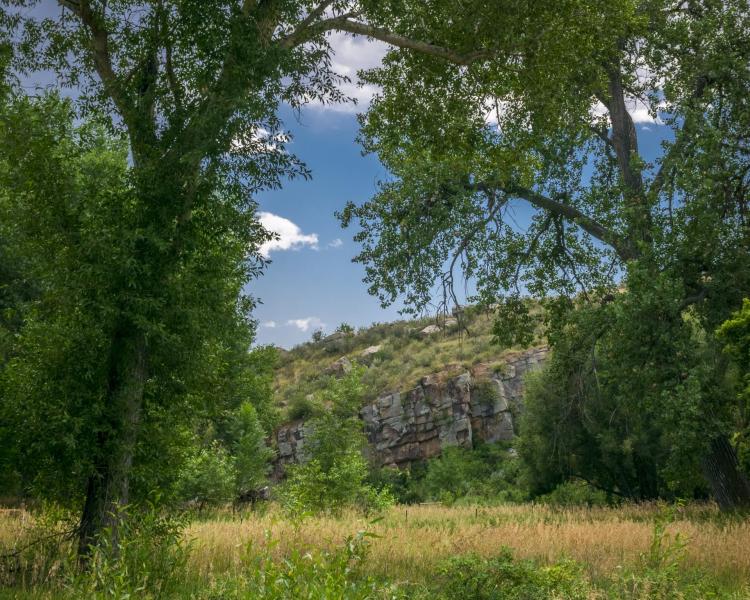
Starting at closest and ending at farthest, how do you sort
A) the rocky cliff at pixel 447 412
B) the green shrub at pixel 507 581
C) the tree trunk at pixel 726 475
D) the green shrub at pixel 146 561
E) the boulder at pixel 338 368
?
the green shrub at pixel 146 561 → the green shrub at pixel 507 581 → the tree trunk at pixel 726 475 → the rocky cliff at pixel 447 412 → the boulder at pixel 338 368

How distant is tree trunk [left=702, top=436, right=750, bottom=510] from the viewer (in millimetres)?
15883

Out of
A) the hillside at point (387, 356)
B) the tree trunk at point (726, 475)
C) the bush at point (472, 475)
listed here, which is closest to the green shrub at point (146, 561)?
the tree trunk at point (726, 475)

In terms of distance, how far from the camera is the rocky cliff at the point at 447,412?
4606 cm

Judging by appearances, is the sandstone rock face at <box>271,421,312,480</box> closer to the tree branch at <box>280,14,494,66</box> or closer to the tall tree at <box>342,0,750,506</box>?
the tall tree at <box>342,0,750,506</box>

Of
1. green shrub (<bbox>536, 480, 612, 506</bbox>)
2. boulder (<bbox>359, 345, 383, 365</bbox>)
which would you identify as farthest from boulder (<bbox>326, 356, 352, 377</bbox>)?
green shrub (<bbox>536, 480, 612, 506</bbox>)

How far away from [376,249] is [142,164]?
8600 millimetres

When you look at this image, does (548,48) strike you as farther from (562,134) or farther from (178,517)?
(178,517)

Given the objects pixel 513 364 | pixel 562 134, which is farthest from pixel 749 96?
pixel 513 364

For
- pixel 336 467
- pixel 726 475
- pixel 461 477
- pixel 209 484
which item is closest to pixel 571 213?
pixel 726 475

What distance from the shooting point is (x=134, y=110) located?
1031 centimetres

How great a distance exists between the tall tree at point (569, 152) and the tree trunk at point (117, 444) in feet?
23.1

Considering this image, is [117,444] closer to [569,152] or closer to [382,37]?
[382,37]

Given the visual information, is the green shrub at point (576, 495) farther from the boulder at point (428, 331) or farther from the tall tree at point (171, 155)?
the boulder at point (428, 331)

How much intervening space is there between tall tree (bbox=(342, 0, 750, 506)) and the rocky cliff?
28.5 metres
